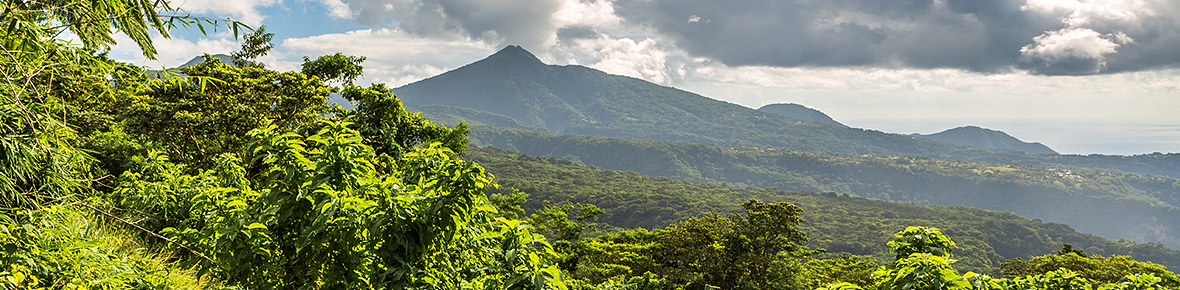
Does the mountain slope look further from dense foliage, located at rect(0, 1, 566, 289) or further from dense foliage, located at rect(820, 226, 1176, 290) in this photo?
dense foliage, located at rect(0, 1, 566, 289)

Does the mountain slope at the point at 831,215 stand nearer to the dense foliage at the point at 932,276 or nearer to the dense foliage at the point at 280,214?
the dense foliage at the point at 932,276

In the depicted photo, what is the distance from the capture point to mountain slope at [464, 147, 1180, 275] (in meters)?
100

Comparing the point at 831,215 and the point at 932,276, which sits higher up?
the point at 932,276

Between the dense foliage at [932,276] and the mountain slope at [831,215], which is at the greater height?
the dense foliage at [932,276]

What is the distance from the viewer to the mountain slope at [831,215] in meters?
100

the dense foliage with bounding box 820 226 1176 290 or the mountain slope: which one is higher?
the dense foliage with bounding box 820 226 1176 290

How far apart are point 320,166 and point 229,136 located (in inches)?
573

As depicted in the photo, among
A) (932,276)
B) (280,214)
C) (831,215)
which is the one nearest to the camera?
(280,214)

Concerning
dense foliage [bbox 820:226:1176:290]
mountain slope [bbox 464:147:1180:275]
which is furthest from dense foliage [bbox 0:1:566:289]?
mountain slope [bbox 464:147:1180:275]

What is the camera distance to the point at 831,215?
126688 mm

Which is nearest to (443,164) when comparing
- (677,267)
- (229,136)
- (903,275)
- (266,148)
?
(266,148)

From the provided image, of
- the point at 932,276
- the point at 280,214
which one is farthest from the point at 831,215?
the point at 280,214

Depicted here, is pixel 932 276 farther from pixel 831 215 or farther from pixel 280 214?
pixel 831 215

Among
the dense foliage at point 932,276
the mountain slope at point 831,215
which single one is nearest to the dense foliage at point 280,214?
the dense foliage at point 932,276
